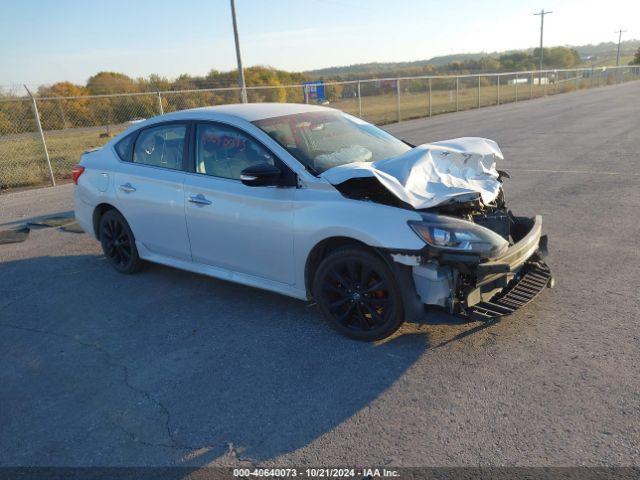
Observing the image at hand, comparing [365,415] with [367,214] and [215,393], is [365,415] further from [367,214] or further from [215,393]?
[367,214]

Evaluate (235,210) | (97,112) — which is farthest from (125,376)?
(97,112)

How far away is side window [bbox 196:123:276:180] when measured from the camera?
14.8 feet

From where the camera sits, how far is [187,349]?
4.09m

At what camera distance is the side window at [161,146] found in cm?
508

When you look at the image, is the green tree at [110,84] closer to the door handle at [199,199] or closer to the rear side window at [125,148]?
the rear side window at [125,148]

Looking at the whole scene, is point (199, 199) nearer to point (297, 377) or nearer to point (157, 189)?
point (157, 189)

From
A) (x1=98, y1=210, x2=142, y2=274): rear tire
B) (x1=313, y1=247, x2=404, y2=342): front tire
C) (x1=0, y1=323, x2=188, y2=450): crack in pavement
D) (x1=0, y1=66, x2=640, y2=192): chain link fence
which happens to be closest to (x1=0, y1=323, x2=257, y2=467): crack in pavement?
(x1=0, y1=323, x2=188, y2=450): crack in pavement

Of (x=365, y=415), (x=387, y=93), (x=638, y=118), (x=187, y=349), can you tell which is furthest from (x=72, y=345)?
(x=387, y=93)

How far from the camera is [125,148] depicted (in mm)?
5664

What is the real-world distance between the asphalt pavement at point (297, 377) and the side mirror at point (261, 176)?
110cm

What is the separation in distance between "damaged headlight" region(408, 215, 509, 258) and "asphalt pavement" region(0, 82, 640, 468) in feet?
1.66

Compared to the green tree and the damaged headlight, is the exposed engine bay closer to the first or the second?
the damaged headlight

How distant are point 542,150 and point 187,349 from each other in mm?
10880

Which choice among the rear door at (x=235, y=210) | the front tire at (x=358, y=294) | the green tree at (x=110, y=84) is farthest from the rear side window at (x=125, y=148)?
the green tree at (x=110, y=84)
